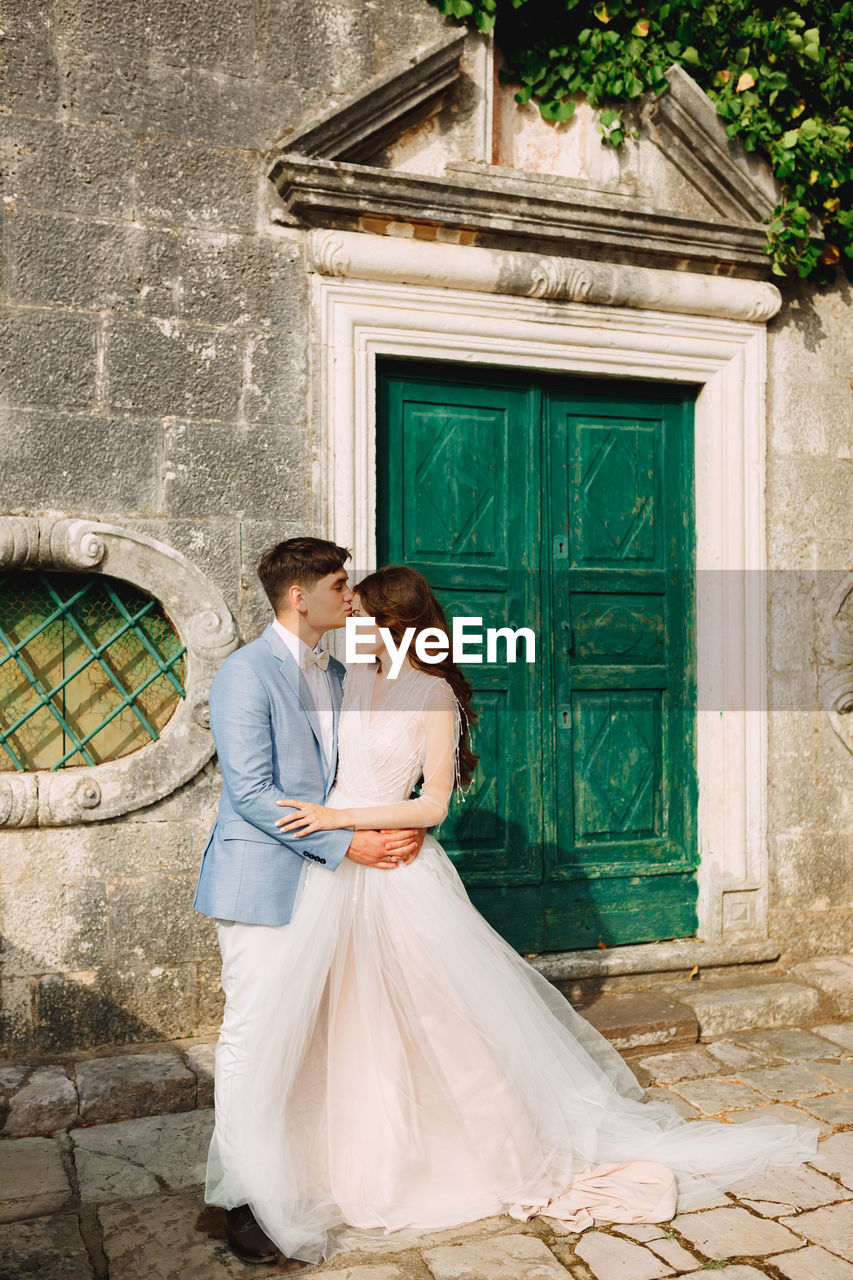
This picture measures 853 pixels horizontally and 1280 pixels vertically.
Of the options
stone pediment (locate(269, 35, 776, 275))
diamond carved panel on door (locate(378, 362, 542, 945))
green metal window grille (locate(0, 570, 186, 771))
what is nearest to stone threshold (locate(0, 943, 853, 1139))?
diamond carved panel on door (locate(378, 362, 542, 945))

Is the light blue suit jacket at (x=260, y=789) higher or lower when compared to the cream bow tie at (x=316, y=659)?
lower

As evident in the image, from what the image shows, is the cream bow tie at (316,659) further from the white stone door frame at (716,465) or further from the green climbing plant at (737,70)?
the green climbing plant at (737,70)

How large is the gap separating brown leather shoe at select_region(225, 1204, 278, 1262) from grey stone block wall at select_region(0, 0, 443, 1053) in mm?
1355

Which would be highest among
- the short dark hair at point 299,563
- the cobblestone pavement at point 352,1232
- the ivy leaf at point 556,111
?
the ivy leaf at point 556,111

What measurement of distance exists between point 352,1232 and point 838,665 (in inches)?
140

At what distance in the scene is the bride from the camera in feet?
9.46

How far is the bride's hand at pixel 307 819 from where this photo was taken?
2.94 meters

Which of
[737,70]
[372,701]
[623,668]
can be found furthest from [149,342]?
[737,70]

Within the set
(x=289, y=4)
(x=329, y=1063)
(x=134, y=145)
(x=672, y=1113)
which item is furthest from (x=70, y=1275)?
(x=289, y=4)

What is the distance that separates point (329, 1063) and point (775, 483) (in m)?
3.47

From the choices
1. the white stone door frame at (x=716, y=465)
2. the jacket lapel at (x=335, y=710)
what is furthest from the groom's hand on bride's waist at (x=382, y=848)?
the white stone door frame at (x=716, y=465)

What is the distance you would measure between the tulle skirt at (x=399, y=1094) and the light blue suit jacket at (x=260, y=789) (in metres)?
0.08

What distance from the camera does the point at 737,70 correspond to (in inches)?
196

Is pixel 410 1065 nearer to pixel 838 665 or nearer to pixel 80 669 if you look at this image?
pixel 80 669
